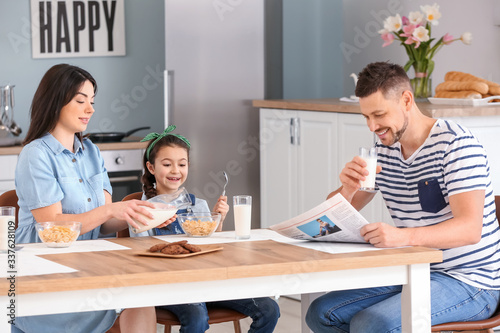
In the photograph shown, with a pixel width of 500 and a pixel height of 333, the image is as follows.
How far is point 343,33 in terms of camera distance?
16.3ft

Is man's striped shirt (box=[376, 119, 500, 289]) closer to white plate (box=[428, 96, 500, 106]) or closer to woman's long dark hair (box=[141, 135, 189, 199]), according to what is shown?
woman's long dark hair (box=[141, 135, 189, 199])

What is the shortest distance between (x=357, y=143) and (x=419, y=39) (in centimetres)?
61

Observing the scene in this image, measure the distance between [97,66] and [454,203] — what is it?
3.19 metres

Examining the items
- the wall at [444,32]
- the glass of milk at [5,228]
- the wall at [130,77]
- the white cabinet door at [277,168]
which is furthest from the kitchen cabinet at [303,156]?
the glass of milk at [5,228]

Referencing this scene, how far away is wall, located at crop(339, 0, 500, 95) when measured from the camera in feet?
14.0

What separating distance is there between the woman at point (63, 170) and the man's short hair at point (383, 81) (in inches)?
27.5

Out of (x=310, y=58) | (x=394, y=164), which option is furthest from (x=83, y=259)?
(x=310, y=58)

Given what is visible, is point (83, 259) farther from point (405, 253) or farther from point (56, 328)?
point (405, 253)

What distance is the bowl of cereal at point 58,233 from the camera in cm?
211

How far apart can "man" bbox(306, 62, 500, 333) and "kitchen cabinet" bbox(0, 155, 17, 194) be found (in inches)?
90.1

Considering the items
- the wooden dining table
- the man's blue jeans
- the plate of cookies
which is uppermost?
the plate of cookies

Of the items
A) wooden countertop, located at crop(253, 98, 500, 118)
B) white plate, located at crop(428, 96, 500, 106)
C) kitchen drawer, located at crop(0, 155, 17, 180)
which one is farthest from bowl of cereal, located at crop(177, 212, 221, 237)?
kitchen drawer, located at crop(0, 155, 17, 180)

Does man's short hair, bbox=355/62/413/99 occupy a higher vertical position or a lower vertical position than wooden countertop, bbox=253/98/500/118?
higher

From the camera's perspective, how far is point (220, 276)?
1823mm
